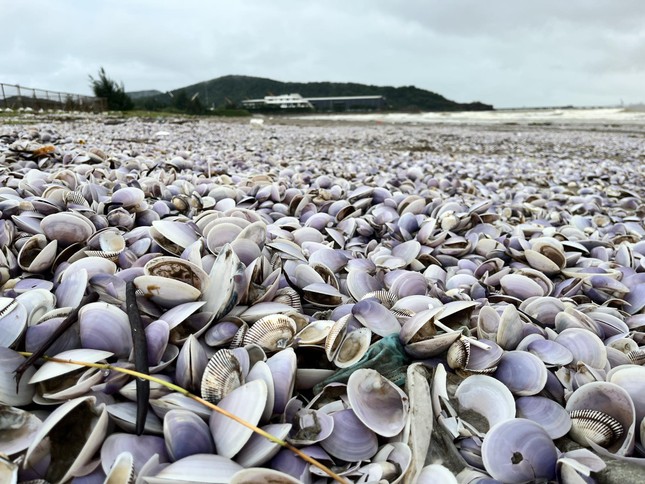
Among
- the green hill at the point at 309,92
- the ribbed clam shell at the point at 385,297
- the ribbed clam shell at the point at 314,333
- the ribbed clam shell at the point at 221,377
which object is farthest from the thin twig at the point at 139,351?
the green hill at the point at 309,92

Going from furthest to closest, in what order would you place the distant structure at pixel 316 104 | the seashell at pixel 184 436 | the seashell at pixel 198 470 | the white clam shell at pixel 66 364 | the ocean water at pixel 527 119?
the distant structure at pixel 316 104
the ocean water at pixel 527 119
the white clam shell at pixel 66 364
the seashell at pixel 184 436
the seashell at pixel 198 470

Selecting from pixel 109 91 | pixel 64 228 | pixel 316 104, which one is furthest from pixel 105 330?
pixel 316 104

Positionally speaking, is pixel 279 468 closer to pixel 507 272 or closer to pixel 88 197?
pixel 507 272

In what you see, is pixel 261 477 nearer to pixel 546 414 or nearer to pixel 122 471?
pixel 122 471

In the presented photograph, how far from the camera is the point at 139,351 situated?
140 centimetres

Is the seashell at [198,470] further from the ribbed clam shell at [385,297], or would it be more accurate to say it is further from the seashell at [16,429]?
the ribbed clam shell at [385,297]

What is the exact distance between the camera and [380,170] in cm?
722

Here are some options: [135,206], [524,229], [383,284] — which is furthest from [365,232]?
[135,206]

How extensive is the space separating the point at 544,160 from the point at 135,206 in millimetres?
9414

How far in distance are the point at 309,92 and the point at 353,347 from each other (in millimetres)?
110704

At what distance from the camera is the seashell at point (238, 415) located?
122 cm

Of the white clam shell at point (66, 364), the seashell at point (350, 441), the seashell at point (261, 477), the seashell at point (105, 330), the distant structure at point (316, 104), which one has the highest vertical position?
the distant structure at point (316, 104)

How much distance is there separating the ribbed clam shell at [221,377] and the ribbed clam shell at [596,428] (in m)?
1.06

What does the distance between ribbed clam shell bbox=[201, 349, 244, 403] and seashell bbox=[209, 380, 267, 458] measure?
0.10ft
